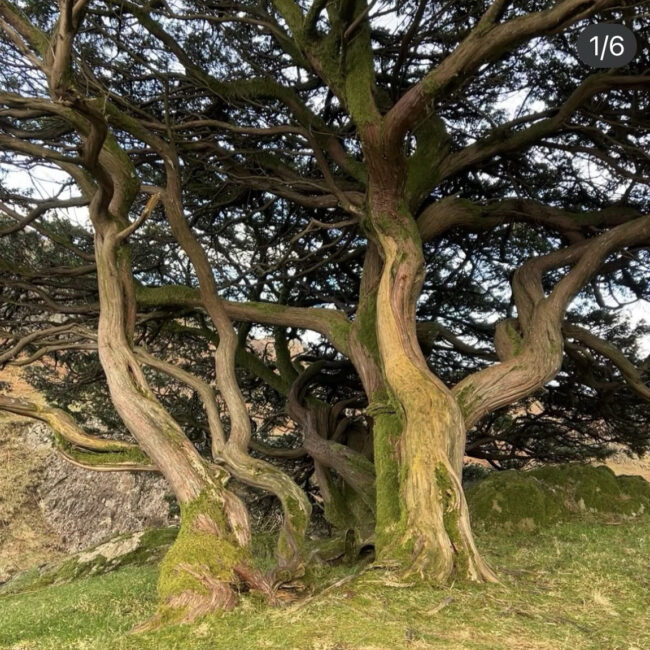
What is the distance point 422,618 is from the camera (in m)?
3.24

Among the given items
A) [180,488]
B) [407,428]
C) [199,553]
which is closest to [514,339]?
[407,428]

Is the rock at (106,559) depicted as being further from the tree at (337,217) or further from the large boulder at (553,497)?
the large boulder at (553,497)

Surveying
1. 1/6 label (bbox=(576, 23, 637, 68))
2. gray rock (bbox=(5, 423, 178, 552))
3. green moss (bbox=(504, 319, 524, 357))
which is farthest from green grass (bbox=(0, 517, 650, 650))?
gray rock (bbox=(5, 423, 178, 552))

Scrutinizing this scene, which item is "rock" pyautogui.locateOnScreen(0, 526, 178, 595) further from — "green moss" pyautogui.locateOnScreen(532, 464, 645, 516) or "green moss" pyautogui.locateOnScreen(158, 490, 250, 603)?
"green moss" pyautogui.locateOnScreen(532, 464, 645, 516)

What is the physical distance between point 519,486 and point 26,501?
17.6 meters

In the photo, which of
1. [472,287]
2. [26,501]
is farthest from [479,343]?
[26,501]

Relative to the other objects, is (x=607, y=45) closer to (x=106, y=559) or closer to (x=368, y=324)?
(x=368, y=324)

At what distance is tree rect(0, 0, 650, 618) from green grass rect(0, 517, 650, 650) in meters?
0.39

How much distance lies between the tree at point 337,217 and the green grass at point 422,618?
389 mm

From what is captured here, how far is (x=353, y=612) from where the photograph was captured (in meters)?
3.23

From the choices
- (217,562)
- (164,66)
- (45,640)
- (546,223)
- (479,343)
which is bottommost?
(45,640)

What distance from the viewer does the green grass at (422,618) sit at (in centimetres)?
292

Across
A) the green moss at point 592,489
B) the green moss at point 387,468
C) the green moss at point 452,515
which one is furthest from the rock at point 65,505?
the green moss at point 452,515

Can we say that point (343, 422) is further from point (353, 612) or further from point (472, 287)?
point (353, 612)
